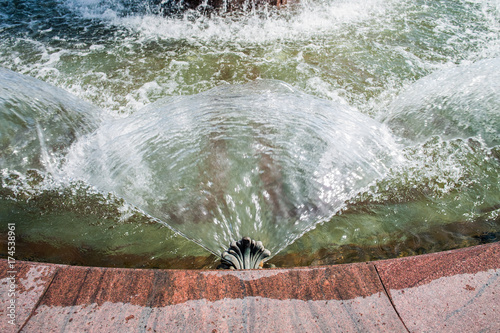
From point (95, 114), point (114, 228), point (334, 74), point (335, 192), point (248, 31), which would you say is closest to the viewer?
point (114, 228)

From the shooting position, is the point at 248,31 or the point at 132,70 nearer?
the point at 132,70

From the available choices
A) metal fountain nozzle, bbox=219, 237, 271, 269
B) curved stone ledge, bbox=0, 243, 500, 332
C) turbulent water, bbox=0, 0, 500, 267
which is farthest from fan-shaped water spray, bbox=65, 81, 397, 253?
curved stone ledge, bbox=0, 243, 500, 332

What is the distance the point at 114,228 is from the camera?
279cm

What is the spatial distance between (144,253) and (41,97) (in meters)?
2.52

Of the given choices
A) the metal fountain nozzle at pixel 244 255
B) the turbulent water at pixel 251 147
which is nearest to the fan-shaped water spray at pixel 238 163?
the turbulent water at pixel 251 147

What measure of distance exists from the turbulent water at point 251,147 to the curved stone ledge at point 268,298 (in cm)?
59

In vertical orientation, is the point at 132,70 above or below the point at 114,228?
above

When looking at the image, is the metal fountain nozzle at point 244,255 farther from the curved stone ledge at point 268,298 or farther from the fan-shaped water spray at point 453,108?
the fan-shaped water spray at point 453,108

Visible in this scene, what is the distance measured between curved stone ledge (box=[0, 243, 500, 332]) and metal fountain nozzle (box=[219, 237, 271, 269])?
30 centimetres

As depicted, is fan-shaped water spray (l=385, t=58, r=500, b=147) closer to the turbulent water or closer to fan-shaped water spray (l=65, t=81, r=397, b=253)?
the turbulent water

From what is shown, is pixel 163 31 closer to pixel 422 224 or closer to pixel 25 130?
pixel 25 130

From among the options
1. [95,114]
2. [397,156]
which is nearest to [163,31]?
[95,114]

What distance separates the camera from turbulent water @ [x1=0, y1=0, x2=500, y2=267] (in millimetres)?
2721

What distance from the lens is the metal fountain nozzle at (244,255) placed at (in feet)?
7.42
